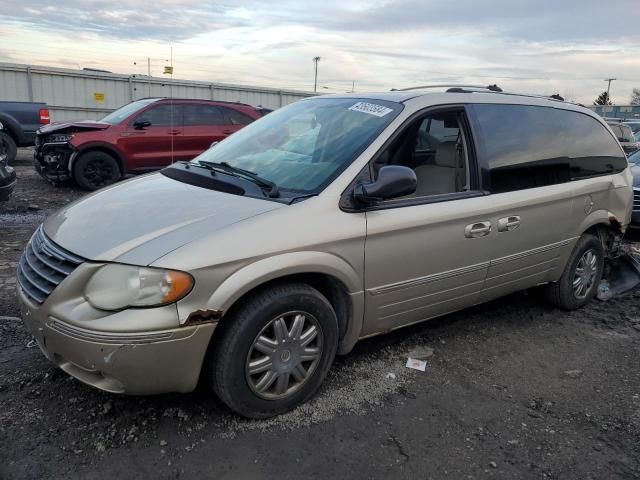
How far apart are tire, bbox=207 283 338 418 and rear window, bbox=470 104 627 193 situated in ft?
5.52

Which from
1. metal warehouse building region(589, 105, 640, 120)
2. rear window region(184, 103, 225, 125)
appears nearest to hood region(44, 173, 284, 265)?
rear window region(184, 103, 225, 125)

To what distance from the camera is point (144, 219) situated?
2.83 m

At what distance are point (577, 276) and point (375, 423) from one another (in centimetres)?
276

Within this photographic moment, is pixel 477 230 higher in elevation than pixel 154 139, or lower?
higher

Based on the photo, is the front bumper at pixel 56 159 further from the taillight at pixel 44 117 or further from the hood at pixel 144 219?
the hood at pixel 144 219

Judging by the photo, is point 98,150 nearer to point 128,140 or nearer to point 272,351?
point 128,140

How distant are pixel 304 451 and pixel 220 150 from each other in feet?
7.25

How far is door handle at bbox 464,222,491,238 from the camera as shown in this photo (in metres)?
3.60

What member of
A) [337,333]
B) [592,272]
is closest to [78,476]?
[337,333]

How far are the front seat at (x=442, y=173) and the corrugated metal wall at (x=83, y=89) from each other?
16.0 m

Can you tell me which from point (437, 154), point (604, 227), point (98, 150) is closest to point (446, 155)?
point (437, 154)

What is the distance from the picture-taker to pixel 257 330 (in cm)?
274

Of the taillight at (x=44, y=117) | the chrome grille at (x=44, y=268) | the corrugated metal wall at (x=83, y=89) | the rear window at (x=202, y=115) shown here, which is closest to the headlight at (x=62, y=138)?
the rear window at (x=202, y=115)

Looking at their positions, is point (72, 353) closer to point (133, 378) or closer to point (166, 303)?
point (133, 378)
